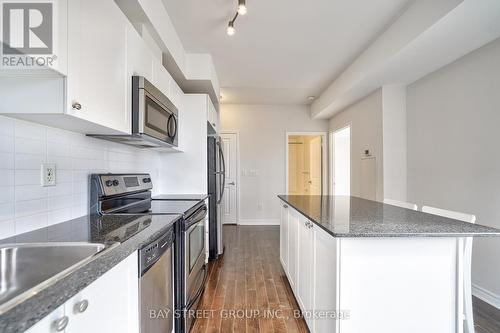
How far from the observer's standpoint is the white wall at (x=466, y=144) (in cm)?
201

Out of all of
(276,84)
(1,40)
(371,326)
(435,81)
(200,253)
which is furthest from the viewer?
(276,84)


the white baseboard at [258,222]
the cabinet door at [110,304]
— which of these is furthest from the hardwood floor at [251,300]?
the white baseboard at [258,222]

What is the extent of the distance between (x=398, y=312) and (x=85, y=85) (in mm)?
1826

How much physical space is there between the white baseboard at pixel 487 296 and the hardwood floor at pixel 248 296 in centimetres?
165

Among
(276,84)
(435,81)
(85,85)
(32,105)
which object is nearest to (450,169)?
(435,81)

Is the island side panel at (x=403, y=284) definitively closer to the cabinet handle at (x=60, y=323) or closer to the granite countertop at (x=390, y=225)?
the granite countertop at (x=390, y=225)

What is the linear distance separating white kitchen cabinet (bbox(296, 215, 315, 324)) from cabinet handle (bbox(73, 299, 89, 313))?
3.97ft

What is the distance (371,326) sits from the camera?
1170 millimetres

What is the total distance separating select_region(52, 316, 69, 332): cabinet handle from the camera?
597 mm

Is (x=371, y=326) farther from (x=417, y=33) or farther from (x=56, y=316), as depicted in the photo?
(x=417, y=33)

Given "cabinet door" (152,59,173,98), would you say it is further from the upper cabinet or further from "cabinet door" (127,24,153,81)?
the upper cabinet

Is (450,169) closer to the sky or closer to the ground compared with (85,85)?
closer to the ground

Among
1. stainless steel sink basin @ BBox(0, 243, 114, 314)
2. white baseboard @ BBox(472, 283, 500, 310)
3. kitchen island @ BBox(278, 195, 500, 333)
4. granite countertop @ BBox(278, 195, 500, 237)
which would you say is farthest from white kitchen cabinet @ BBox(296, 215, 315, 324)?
white baseboard @ BBox(472, 283, 500, 310)

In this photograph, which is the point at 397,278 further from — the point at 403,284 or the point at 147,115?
the point at 147,115
